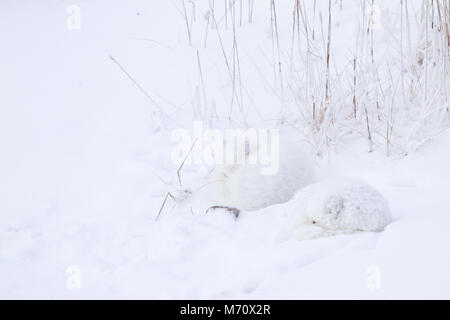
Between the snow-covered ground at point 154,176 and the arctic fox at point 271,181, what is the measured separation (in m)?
0.09

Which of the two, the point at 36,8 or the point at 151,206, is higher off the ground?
the point at 36,8

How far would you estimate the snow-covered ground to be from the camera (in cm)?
122

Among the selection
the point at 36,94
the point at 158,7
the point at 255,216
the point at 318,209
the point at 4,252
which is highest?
the point at 158,7

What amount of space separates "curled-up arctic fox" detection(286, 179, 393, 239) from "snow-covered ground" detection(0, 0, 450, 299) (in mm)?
45

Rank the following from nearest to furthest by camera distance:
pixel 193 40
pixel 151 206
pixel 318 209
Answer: pixel 318 209
pixel 151 206
pixel 193 40

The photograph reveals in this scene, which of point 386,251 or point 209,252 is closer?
point 386,251

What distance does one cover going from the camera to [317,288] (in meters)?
1.10

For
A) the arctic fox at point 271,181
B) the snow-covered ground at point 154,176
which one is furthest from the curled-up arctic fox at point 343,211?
the arctic fox at point 271,181

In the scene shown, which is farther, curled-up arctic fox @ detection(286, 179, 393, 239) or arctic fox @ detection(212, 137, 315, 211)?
arctic fox @ detection(212, 137, 315, 211)

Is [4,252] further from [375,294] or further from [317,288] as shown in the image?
[375,294]

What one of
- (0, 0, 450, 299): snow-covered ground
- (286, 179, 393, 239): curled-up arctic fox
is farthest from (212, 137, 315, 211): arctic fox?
(286, 179, 393, 239): curled-up arctic fox

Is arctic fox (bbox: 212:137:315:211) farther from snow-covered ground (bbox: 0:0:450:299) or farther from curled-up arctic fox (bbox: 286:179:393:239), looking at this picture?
curled-up arctic fox (bbox: 286:179:393:239)
